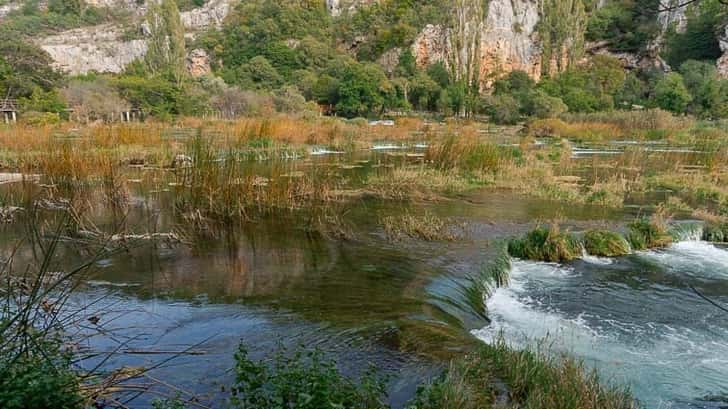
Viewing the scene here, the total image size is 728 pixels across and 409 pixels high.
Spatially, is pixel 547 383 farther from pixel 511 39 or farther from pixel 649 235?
pixel 511 39

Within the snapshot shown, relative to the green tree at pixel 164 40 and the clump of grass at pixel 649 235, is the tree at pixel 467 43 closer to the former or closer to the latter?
the green tree at pixel 164 40

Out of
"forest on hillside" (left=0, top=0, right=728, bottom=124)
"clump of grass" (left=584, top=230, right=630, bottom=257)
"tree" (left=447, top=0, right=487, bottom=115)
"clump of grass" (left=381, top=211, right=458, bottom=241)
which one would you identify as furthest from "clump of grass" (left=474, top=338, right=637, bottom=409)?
"tree" (left=447, top=0, right=487, bottom=115)

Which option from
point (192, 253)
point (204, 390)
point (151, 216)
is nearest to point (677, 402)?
point (204, 390)

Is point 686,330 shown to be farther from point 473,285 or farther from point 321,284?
point 321,284

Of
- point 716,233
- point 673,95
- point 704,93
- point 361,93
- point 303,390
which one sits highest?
point 361,93

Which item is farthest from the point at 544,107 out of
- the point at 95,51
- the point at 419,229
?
the point at 95,51

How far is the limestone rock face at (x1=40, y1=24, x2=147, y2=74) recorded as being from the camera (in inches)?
3014

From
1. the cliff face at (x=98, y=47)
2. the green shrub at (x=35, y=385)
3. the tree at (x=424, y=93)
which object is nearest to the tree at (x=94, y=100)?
the green shrub at (x=35, y=385)

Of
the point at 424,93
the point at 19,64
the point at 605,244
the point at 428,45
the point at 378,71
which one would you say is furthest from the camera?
the point at 428,45

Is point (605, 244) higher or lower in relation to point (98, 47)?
lower

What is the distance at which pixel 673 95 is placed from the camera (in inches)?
1625

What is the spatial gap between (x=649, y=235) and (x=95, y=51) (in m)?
88.3

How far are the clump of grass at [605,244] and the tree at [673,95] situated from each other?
39.7 meters

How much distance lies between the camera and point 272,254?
7367 millimetres
